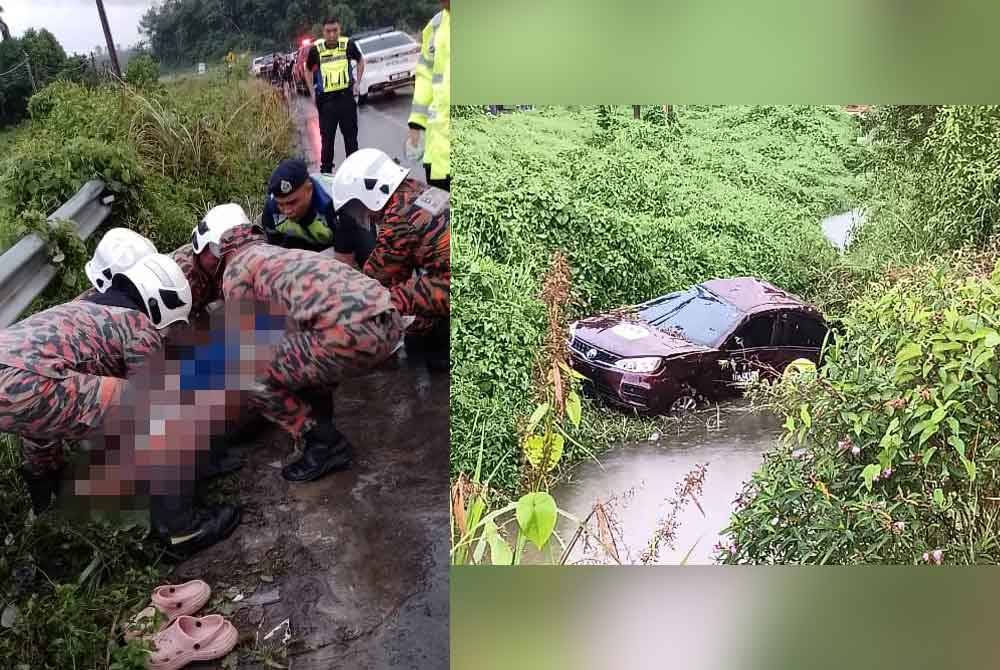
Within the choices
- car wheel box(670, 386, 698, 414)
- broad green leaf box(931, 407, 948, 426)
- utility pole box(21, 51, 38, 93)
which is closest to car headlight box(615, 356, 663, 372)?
car wheel box(670, 386, 698, 414)

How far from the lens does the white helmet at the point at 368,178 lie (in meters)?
2.34

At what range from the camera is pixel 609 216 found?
2.22m

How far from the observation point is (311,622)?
7.45 feet

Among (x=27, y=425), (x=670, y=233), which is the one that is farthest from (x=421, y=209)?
(x=27, y=425)

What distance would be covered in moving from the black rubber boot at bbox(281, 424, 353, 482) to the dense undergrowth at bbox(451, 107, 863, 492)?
401 millimetres

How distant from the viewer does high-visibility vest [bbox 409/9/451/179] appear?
2.18 meters

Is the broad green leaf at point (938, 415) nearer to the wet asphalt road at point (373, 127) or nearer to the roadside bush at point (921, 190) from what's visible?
the roadside bush at point (921, 190)

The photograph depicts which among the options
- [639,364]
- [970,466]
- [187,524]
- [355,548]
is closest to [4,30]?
[187,524]

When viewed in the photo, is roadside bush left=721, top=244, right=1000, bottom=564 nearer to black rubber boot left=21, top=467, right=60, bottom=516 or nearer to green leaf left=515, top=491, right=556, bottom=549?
green leaf left=515, top=491, right=556, bottom=549

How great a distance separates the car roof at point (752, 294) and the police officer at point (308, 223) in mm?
1116

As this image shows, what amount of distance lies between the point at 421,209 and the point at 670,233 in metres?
0.78

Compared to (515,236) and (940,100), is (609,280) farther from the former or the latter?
(940,100)

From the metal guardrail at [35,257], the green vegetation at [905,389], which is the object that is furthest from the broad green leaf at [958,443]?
the metal guardrail at [35,257]

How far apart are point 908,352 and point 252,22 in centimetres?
221
